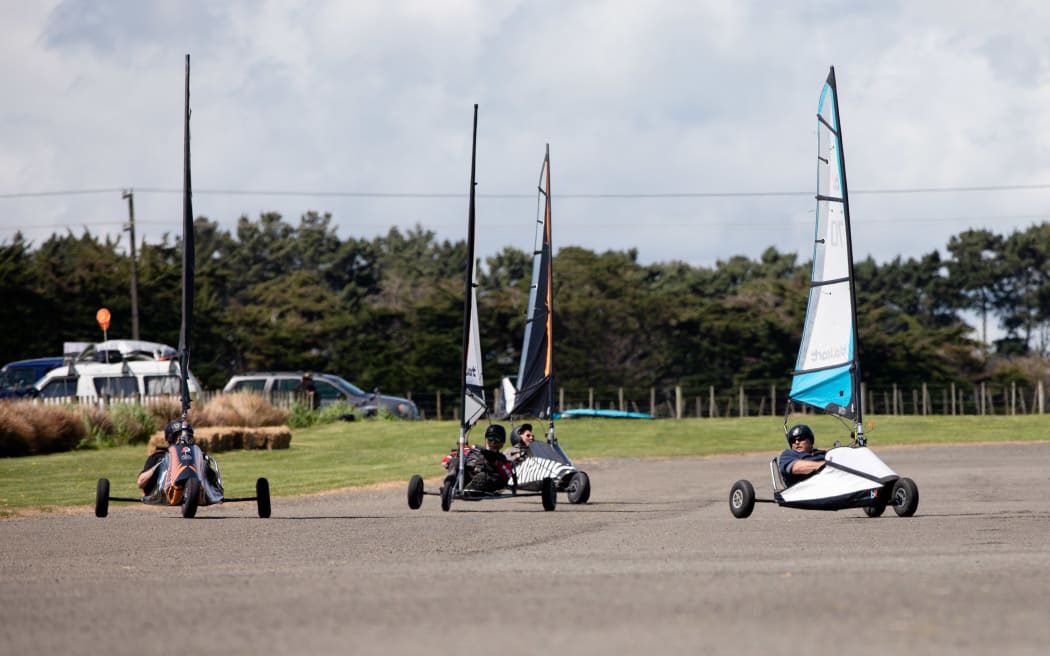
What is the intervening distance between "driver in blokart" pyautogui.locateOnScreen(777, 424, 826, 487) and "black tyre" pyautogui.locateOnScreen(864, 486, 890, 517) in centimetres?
74

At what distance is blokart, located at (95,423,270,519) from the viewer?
17109 millimetres

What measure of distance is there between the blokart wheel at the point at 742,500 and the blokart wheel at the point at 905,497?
1.58 metres

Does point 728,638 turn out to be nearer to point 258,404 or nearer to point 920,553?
point 920,553

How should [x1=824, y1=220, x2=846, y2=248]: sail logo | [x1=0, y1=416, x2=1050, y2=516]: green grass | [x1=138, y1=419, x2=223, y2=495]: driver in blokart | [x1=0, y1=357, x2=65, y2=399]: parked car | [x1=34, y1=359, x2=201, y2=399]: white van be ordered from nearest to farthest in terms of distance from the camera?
[x1=138, y1=419, x2=223, y2=495]: driver in blokart < [x1=824, y1=220, x2=846, y2=248]: sail logo < [x1=0, y1=416, x2=1050, y2=516]: green grass < [x1=34, y1=359, x2=201, y2=399]: white van < [x1=0, y1=357, x2=65, y2=399]: parked car

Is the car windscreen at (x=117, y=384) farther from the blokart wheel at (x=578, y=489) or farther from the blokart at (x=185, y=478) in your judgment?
the blokart wheel at (x=578, y=489)

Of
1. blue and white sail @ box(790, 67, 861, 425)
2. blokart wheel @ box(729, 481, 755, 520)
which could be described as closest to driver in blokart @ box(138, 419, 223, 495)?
blokart wheel @ box(729, 481, 755, 520)

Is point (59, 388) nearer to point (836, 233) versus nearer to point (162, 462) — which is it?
point (162, 462)

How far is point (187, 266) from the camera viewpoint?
62.0ft

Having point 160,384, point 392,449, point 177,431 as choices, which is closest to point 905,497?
point 177,431

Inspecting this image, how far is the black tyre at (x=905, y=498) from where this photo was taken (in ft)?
51.3

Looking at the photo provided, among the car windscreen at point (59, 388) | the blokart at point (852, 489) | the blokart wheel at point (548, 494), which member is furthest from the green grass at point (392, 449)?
the car windscreen at point (59, 388)

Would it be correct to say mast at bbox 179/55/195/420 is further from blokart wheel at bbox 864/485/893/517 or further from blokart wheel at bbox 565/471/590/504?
blokart wheel at bbox 864/485/893/517

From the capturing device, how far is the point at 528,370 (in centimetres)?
2245

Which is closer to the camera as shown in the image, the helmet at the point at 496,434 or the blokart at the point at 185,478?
the blokart at the point at 185,478
